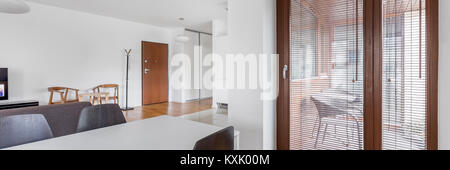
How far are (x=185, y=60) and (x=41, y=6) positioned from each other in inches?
133

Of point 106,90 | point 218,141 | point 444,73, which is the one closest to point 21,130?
point 218,141

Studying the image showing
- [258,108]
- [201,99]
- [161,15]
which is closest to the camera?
[258,108]

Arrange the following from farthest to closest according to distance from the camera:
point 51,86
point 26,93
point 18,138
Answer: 1. point 51,86
2. point 26,93
3. point 18,138

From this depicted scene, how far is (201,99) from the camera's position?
7.11 m

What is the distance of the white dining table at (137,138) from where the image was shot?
41.9 inches

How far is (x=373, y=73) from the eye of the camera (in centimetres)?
169

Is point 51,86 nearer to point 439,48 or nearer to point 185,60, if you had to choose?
point 185,60

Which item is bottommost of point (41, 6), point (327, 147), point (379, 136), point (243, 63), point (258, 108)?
Result: point (327, 147)

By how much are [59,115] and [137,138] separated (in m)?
1.65

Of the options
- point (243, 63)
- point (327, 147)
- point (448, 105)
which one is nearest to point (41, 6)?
point (243, 63)

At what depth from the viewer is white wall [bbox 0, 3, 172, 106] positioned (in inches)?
154

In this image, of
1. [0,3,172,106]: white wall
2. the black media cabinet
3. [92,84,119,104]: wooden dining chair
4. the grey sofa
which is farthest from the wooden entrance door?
the grey sofa

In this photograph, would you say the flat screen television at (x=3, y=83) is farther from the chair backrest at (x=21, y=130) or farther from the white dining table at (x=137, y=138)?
the white dining table at (x=137, y=138)

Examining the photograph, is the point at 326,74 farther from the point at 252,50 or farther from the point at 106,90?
the point at 106,90
